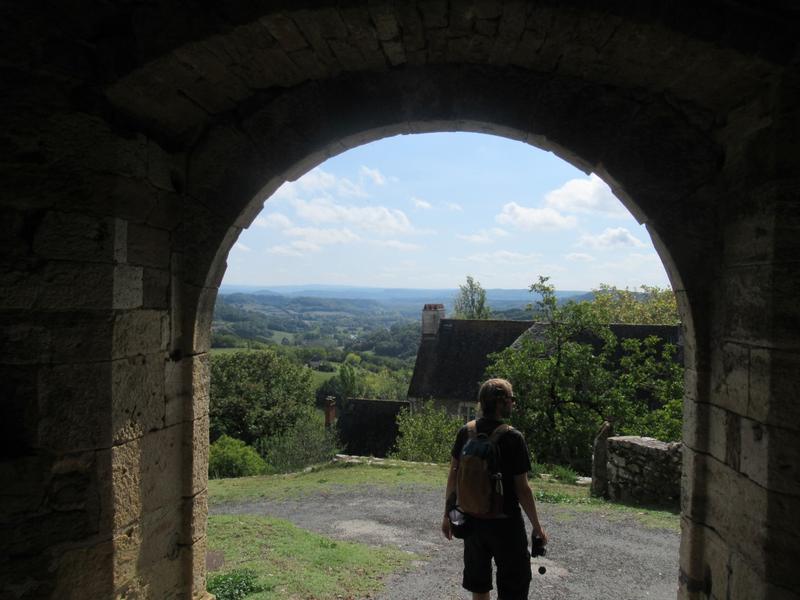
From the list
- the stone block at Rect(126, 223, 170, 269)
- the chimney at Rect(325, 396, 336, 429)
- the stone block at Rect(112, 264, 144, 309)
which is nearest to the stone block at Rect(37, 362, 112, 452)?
the stone block at Rect(112, 264, 144, 309)

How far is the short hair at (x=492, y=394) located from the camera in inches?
130

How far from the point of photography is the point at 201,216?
3291 millimetres

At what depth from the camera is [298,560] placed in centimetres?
541

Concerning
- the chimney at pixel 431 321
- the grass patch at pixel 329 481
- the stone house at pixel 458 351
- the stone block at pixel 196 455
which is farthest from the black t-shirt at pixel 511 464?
the chimney at pixel 431 321

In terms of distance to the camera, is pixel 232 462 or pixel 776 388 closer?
pixel 776 388

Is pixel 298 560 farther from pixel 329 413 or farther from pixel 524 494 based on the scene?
pixel 329 413

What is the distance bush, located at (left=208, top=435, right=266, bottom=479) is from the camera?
663 inches

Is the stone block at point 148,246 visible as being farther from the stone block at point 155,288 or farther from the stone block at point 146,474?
the stone block at point 146,474

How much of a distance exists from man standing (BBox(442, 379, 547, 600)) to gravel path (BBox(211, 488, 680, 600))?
179 cm

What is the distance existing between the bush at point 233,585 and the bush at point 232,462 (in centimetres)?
1239

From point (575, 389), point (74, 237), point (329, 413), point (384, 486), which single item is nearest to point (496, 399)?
point (74, 237)

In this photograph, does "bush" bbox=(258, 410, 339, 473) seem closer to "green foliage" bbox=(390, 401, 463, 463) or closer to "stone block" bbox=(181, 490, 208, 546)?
"green foliage" bbox=(390, 401, 463, 463)

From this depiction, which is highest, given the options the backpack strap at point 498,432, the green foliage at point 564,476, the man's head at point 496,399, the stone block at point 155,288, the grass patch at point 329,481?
the stone block at point 155,288

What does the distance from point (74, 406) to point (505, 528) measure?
2.34 metres
